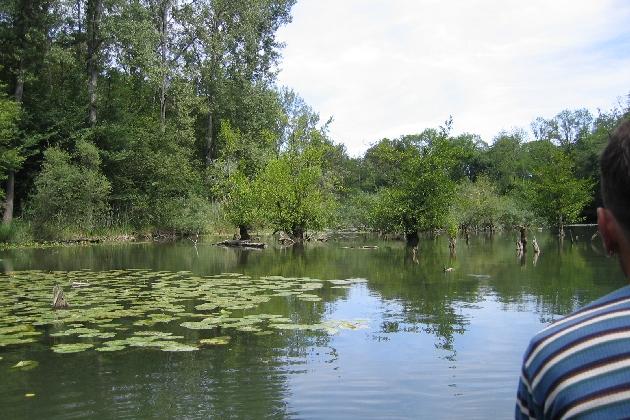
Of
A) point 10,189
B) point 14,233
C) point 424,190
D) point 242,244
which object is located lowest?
point 242,244

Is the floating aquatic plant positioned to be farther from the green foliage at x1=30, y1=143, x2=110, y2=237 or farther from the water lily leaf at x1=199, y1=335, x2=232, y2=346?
the green foliage at x1=30, y1=143, x2=110, y2=237

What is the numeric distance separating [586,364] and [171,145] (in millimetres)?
36360

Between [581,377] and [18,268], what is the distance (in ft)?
59.6

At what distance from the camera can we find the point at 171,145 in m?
36.1

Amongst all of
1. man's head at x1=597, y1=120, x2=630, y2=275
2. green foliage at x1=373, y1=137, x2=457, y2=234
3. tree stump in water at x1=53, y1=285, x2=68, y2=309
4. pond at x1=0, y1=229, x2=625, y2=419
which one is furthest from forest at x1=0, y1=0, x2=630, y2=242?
man's head at x1=597, y1=120, x2=630, y2=275

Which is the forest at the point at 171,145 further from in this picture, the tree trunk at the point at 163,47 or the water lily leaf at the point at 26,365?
the water lily leaf at the point at 26,365

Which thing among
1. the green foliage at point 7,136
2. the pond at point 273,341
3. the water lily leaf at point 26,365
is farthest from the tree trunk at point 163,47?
the water lily leaf at point 26,365

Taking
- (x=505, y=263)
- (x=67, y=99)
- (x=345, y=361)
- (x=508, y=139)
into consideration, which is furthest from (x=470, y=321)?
(x=508, y=139)

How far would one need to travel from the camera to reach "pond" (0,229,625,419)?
224 inches

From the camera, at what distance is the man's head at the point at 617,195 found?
137cm

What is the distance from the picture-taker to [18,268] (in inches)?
664

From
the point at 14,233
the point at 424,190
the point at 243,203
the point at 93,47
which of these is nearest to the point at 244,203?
the point at 243,203

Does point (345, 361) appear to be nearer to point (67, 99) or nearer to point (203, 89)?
point (67, 99)

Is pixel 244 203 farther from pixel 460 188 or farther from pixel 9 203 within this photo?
pixel 460 188
